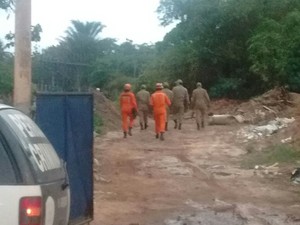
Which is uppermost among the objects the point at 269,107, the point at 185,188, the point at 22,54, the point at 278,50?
the point at 278,50

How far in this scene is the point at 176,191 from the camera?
42.5 feet

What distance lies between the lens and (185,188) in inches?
523

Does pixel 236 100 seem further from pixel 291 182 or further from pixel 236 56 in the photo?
pixel 291 182

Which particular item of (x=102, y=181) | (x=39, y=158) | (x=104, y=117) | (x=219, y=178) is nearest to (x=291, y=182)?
(x=219, y=178)

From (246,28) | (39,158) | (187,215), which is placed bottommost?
(187,215)

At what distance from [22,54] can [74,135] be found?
4.35 ft

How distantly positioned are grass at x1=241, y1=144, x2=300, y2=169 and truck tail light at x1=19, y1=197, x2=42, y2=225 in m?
11.0

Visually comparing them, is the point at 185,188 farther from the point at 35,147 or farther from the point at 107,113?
the point at 107,113

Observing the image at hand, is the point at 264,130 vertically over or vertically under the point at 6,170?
under

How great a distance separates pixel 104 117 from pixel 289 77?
300 inches

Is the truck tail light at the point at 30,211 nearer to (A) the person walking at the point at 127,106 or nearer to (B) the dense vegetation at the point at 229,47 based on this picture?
(A) the person walking at the point at 127,106

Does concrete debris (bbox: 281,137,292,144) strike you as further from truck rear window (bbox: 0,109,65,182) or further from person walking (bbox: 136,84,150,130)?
truck rear window (bbox: 0,109,65,182)

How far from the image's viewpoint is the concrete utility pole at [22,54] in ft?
30.6

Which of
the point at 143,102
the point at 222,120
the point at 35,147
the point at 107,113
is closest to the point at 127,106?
the point at 143,102
